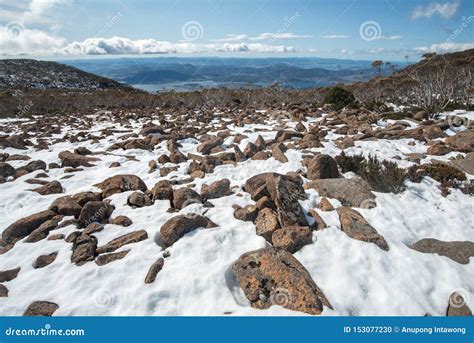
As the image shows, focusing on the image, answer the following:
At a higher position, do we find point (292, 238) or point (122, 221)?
point (292, 238)

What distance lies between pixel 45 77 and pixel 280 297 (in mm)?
77207

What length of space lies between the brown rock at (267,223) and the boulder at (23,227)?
3.96 meters

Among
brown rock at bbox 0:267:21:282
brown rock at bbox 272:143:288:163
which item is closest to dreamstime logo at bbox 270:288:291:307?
brown rock at bbox 0:267:21:282

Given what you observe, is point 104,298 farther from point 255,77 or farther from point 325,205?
point 255,77

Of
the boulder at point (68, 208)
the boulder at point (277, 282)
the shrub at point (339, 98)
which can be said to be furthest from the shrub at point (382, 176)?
the shrub at point (339, 98)

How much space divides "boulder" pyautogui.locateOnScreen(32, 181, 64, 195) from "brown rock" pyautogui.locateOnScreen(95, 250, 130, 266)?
146 inches

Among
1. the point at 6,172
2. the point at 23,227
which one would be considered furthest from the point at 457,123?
the point at 6,172

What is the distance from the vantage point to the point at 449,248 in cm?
442

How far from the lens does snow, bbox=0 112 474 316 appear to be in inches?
143

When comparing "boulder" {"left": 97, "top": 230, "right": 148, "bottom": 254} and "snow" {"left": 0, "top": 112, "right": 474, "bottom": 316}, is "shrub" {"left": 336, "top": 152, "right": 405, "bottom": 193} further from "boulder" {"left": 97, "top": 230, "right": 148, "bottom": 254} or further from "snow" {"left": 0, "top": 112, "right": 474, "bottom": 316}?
"boulder" {"left": 97, "top": 230, "right": 148, "bottom": 254}

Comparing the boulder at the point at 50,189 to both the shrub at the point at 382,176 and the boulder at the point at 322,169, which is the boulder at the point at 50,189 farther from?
the shrub at the point at 382,176

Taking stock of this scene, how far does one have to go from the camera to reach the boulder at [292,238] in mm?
4402
